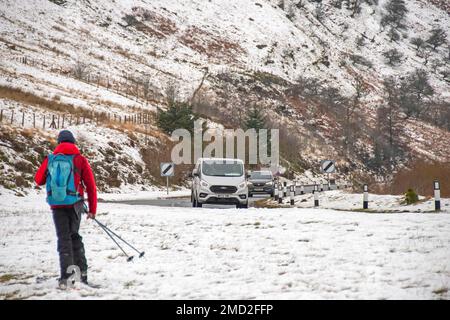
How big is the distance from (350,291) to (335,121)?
263 feet

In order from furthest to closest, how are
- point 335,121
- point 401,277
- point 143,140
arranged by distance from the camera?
1. point 335,121
2. point 143,140
3. point 401,277

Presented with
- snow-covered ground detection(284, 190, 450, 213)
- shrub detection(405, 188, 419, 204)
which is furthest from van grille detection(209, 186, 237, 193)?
shrub detection(405, 188, 419, 204)

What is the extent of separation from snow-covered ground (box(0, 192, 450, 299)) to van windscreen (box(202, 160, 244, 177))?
22.0ft

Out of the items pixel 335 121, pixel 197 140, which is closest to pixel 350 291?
pixel 197 140

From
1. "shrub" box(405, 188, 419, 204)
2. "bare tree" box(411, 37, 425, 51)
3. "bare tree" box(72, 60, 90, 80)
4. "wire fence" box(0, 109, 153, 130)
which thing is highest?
"bare tree" box(411, 37, 425, 51)

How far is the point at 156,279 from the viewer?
672 cm

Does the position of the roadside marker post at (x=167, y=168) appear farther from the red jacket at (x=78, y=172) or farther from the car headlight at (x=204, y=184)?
the red jacket at (x=78, y=172)

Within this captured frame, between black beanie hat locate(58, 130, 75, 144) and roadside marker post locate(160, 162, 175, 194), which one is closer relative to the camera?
black beanie hat locate(58, 130, 75, 144)

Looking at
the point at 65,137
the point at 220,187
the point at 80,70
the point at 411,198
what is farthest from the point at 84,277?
the point at 80,70

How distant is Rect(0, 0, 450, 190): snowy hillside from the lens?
57469 mm

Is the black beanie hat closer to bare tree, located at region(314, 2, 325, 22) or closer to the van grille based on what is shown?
the van grille

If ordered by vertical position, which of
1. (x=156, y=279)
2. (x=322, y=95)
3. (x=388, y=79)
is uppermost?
(x=388, y=79)
